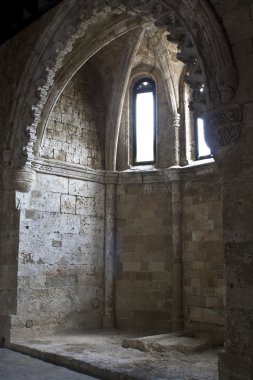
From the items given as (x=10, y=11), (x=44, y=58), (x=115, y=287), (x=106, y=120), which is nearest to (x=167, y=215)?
(x=115, y=287)

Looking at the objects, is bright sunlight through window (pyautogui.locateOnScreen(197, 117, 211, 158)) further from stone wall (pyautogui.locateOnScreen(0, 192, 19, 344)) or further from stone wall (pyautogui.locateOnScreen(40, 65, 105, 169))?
stone wall (pyautogui.locateOnScreen(0, 192, 19, 344))

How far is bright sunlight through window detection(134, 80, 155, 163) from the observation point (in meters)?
10.6

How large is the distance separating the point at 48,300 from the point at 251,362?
5381mm

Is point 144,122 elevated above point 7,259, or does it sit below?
above

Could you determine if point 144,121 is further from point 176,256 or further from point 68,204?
point 176,256

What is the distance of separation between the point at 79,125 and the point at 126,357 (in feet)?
17.5

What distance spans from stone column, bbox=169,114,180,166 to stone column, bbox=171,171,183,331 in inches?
14.1

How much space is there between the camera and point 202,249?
902 cm

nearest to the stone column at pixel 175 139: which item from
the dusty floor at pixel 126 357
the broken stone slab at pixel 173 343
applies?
the broken stone slab at pixel 173 343

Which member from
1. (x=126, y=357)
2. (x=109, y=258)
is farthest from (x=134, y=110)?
(x=126, y=357)

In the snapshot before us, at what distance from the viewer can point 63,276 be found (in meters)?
9.38

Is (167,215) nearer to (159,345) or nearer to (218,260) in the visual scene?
(218,260)

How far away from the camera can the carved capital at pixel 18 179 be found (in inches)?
342

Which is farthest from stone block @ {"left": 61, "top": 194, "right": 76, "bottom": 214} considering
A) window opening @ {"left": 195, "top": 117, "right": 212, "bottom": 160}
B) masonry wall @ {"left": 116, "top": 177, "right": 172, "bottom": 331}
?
window opening @ {"left": 195, "top": 117, "right": 212, "bottom": 160}
